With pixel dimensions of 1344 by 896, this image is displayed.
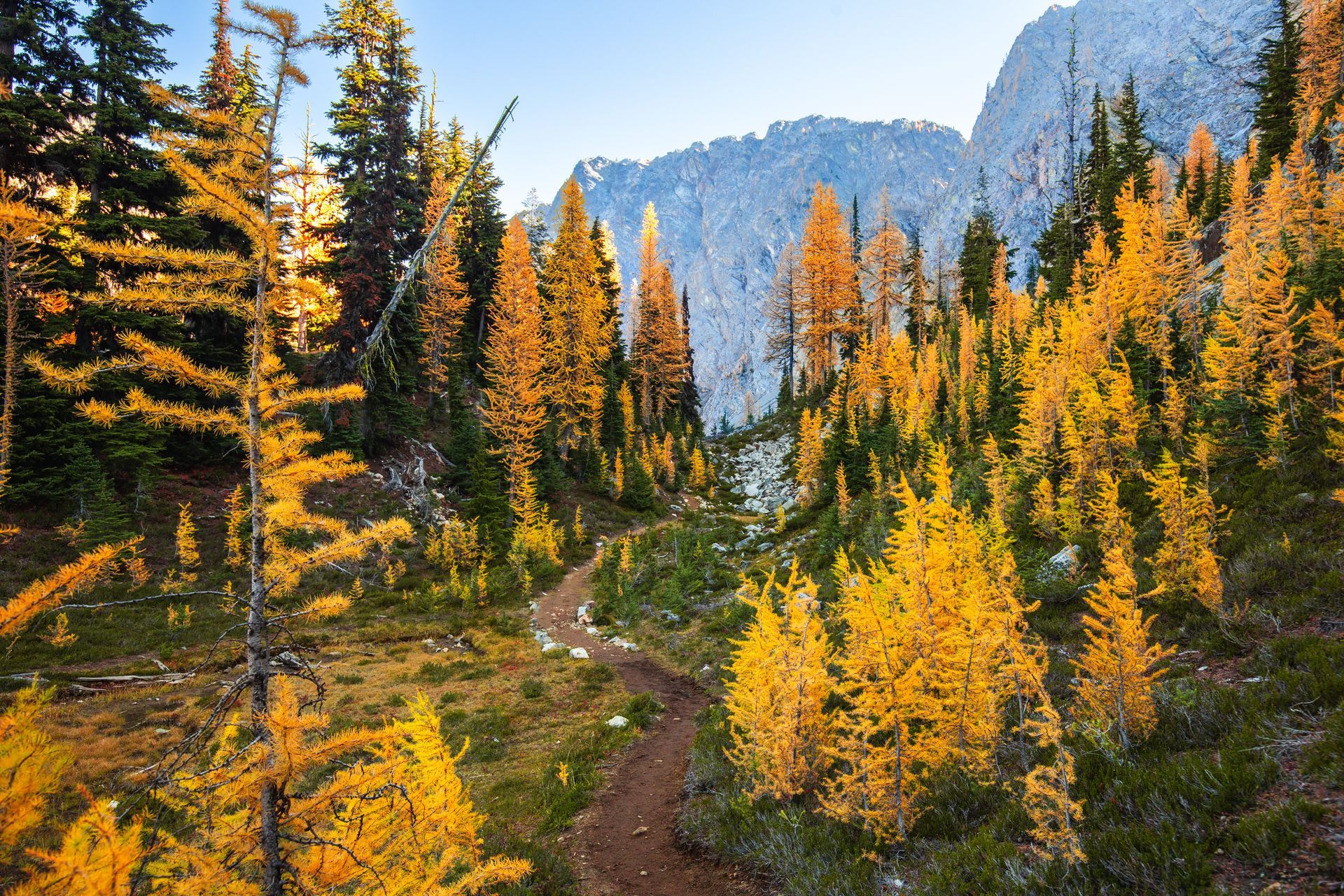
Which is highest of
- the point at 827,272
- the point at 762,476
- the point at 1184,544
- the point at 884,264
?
the point at 884,264

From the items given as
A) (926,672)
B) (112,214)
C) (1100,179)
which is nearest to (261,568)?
(926,672)

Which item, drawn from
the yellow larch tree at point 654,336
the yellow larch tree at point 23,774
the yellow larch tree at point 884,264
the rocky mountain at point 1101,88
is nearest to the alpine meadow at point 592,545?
the yellow larch tree at point 23,774

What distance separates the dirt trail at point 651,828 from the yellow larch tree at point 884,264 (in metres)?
40.6

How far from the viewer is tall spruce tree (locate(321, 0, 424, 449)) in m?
26.1

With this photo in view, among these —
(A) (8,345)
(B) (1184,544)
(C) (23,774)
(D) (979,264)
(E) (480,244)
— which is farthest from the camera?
(D) (979,264)

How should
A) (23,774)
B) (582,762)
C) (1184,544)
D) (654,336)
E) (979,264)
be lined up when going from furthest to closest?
(654,336)
(979,264)
(582,762)
(1184,544)
(23,774)

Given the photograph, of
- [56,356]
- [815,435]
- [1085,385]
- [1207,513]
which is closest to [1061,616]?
[1207,513]

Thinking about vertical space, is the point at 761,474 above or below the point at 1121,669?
above

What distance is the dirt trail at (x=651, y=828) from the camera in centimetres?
706

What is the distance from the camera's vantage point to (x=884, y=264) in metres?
46.4

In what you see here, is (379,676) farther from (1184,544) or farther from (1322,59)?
(1322,59)

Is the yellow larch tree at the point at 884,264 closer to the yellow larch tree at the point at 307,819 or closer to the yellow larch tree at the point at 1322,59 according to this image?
the yellow larch tree at the point at 1322,59

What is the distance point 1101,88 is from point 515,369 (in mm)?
141677

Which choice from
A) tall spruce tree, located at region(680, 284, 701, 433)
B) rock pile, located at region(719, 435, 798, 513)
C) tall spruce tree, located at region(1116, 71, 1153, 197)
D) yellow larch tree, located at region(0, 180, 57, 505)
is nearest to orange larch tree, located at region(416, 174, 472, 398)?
yellow larch tree, located at region(0, 180, 57, 505)
